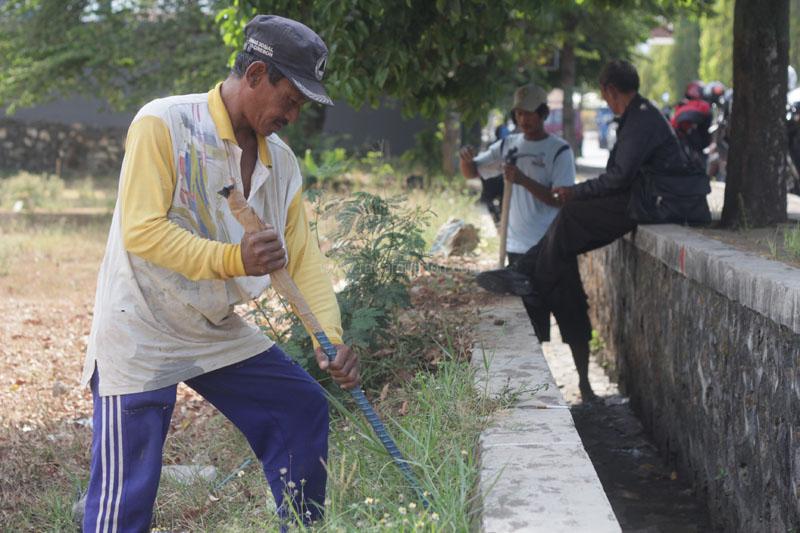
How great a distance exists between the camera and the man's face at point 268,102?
3.07 meters

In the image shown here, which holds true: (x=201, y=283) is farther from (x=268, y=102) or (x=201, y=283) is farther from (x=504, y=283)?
(x=504, y=283)

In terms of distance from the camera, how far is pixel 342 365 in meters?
3.23

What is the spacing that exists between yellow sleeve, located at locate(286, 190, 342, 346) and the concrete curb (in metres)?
0.74

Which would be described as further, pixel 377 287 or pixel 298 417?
pixel 377 287

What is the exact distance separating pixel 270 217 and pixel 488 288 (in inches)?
130

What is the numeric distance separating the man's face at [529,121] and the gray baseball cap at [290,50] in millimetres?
3955

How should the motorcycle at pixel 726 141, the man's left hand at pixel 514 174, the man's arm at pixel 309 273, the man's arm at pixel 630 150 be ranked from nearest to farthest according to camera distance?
1. the man's arm at pixel 309 273
2. the man's arm at pixel 630 150
3. the man's left hand at pixel 514 174
4. the motorcycle at pixel 726 141

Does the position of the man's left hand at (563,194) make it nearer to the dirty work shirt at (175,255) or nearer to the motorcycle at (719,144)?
the dirty work shirt at (175,255)

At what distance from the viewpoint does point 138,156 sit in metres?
2.93

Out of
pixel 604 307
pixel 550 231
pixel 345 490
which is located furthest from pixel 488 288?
pixel 345 490

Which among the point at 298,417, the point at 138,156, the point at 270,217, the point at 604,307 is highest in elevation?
the point at 138,156

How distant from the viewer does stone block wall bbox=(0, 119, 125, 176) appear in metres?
25.6

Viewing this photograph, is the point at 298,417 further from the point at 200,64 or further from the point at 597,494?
the point at 200,64

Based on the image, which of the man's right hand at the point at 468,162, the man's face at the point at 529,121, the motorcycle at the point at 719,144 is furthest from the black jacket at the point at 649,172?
the motorcycle at the point at 719,144
